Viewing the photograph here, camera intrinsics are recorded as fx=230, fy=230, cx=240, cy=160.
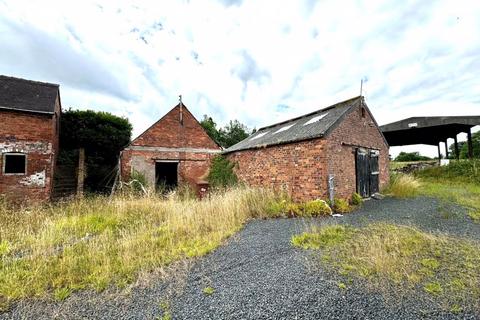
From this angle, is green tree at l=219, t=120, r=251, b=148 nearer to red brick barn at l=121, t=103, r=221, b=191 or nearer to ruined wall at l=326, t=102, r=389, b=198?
red brick barn at l=121, t=103, r=221, b=191

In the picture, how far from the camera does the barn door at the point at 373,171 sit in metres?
10.7

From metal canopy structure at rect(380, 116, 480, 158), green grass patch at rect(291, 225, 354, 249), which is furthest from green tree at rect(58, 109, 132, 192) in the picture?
metal canopy structure at rect(380, 116, 480, 158)

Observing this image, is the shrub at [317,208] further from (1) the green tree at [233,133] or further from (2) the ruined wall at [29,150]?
(1) the green tree at [233,133]

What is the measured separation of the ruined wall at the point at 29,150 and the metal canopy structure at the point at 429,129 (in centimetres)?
2240

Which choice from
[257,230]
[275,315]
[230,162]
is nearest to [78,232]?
[257,230]

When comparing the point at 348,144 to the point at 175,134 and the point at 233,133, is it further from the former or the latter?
the point at 233,133

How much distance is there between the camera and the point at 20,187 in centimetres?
1034

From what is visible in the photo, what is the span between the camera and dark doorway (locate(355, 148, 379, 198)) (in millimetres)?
9853

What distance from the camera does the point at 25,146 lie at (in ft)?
34.4

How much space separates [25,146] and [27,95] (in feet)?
9.56

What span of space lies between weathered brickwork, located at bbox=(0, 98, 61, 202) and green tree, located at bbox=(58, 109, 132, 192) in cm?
372

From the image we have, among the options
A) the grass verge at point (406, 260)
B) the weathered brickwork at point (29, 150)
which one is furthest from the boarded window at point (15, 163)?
the grass verge at point (406, 260)

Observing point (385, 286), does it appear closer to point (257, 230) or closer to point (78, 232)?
point (257, 230)

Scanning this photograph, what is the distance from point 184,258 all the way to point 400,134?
22.0 m
